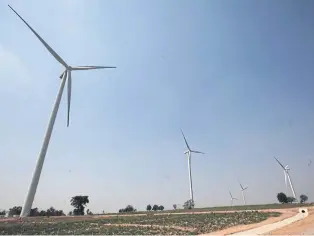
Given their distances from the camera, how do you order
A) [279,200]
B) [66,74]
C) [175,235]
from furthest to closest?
[279,200], [66,74], [175,235]

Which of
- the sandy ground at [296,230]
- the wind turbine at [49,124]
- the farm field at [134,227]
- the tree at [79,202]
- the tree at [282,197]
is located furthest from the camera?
the tree at [282,197]

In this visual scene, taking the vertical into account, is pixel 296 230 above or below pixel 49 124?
below

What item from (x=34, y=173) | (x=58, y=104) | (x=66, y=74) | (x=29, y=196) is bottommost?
(x=29, y=196)

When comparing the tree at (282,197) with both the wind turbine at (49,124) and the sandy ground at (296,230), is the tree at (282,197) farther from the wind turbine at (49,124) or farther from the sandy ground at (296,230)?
the sandy ground at (296,230)

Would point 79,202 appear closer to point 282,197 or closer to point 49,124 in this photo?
point 49,124

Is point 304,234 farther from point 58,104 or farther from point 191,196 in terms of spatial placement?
point 191,196

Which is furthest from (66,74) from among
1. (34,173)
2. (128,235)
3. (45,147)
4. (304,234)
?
(304,234)

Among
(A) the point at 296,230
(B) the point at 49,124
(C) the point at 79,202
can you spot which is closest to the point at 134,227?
(A) the point at 296,230

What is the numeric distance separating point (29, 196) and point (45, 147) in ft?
34.2

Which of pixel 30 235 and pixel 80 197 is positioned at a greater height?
pixel 80 197

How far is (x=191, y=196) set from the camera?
4343 inches

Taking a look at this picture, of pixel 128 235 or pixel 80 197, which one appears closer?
pixel 128 235

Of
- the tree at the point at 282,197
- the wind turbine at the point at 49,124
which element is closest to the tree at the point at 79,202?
the wind turbine at the point at 49,124

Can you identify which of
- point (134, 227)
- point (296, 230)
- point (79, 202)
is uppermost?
point (79, 202)
